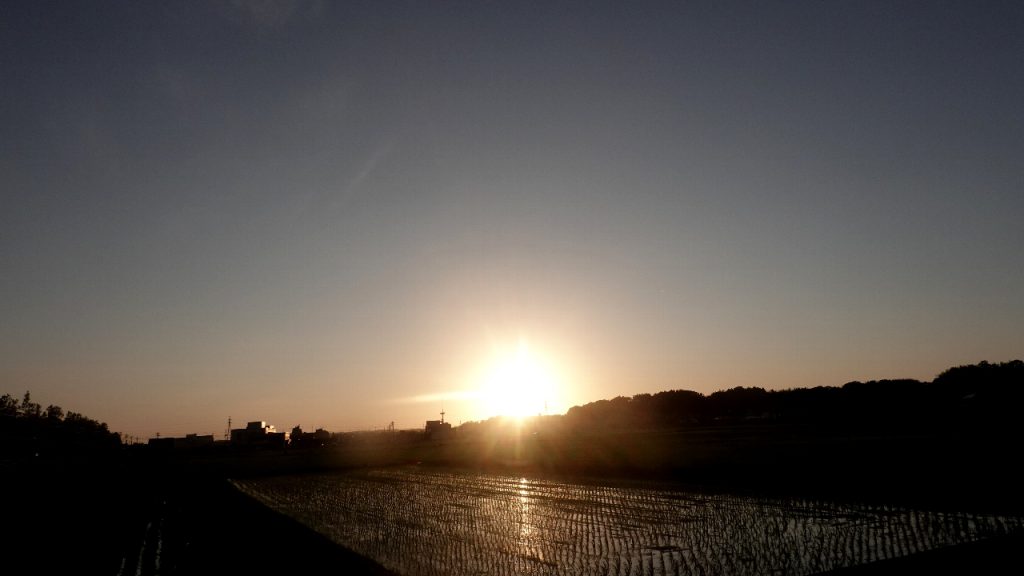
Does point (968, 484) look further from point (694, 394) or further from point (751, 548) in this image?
point (694, 394)

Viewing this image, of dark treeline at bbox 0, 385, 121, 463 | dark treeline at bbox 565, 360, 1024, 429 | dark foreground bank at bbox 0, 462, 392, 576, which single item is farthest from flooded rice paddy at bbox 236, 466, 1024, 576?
dark treeline at bbox 0, 385, 121, 463

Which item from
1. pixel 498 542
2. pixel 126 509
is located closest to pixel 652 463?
pixel 498 542

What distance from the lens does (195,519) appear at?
25750 millimetres

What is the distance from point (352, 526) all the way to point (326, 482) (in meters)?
24.3

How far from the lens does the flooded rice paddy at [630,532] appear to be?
15289 mm

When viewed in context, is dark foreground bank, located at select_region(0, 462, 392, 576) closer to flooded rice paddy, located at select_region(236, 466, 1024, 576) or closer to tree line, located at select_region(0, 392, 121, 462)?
flooded rice paddy, located at select_region(236, 466, 1024, 576)

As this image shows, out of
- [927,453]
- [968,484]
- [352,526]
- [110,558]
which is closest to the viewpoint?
[110,558]

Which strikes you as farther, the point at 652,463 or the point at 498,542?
the point at 652,463

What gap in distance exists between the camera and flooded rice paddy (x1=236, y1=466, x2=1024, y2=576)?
15.3 m

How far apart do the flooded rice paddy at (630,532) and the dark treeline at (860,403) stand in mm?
37171

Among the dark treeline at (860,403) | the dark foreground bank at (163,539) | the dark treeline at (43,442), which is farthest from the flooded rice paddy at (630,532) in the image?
the dark treeline at (43,442)

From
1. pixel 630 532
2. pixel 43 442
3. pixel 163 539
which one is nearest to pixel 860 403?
pixel 630 532

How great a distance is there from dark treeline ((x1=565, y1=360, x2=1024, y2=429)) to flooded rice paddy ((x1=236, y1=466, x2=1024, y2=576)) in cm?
3717

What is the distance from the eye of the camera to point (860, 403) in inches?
3944
